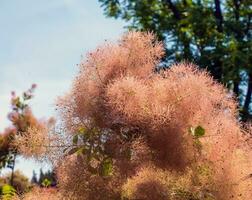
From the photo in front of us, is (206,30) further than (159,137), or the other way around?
(206,30)

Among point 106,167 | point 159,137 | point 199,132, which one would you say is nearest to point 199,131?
point 199,132

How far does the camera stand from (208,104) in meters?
3.08

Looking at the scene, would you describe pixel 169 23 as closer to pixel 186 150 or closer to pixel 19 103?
pixel 19 103

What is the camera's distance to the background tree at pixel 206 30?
955 centimetres

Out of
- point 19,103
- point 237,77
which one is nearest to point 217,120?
point 19,103

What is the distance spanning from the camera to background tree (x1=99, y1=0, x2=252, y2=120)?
31.3 feet

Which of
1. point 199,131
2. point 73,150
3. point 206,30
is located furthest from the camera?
point 206,30

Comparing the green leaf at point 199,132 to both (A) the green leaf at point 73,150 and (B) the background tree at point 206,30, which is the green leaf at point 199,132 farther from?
(B) the background tree at point 206,30

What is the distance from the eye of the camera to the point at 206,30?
10.5 metres

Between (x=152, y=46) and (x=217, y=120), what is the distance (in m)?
0.57

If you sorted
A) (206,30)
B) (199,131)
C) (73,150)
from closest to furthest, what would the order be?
1. (199,131)
2. (73,150)
3. (206,30)

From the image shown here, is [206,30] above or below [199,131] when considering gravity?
above

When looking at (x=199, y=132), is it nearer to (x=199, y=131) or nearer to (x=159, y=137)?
(x=199, y=131)

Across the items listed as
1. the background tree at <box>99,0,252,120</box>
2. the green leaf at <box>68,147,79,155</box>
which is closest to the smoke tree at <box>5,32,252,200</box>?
the green leaf at <box>68,147,79,155</box>
